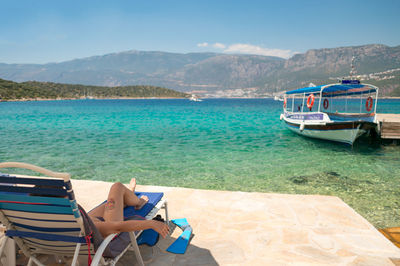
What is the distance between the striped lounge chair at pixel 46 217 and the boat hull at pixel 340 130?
14.5 meters

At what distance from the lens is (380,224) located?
490cm

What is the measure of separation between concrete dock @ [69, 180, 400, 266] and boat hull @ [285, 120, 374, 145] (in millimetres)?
10481

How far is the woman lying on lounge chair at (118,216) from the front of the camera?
7.48 ft

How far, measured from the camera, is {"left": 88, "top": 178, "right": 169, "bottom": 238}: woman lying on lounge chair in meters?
2.28


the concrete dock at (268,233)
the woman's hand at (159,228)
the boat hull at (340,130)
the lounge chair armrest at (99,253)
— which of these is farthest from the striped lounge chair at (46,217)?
the boat hull at (340,130)

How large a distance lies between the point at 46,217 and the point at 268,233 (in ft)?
8.94

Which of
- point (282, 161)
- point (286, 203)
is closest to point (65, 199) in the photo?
point (286, 203)

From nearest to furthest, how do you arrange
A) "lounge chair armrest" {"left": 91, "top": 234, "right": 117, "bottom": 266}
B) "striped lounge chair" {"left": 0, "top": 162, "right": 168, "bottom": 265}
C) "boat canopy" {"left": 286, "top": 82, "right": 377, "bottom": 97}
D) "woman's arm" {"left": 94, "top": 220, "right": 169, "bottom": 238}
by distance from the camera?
"striped lounge chair" {"left": 0, "top": 162, "right": 168, "bottom": 265} < "lounge chair armrest" {"left": 91, "top": 234, "right": 117, "bottom": 266} < "woman's arm" {"left": 94, "top": 220, "right": 169, "bottom": 238} < "boat canopy" {"left": 286, "top": 82, "right": 377, "bottom": 97}

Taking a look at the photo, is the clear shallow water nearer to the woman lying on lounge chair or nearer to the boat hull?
the boat hull

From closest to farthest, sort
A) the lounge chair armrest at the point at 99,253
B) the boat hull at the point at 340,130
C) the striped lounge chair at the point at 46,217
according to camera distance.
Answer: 1. the striped lounge chair at the point at 46,217
2. the lounge chair armrest at the point at 99,253
3. the boat hull at the point at 340,130

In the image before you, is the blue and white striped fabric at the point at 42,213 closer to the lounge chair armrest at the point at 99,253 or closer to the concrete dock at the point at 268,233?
the lounge chair armrest at the point at 99,253

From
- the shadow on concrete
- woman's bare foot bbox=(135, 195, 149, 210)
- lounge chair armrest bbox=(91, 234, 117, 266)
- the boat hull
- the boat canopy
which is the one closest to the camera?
lounge chair armrest bbox=(91, 234, 117, 266)

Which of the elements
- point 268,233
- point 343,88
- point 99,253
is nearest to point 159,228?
point 99,253

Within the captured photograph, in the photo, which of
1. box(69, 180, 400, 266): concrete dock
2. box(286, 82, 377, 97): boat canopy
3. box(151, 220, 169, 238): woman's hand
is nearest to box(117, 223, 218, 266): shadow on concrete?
box(69, 180, 400, 266): concrete dock
